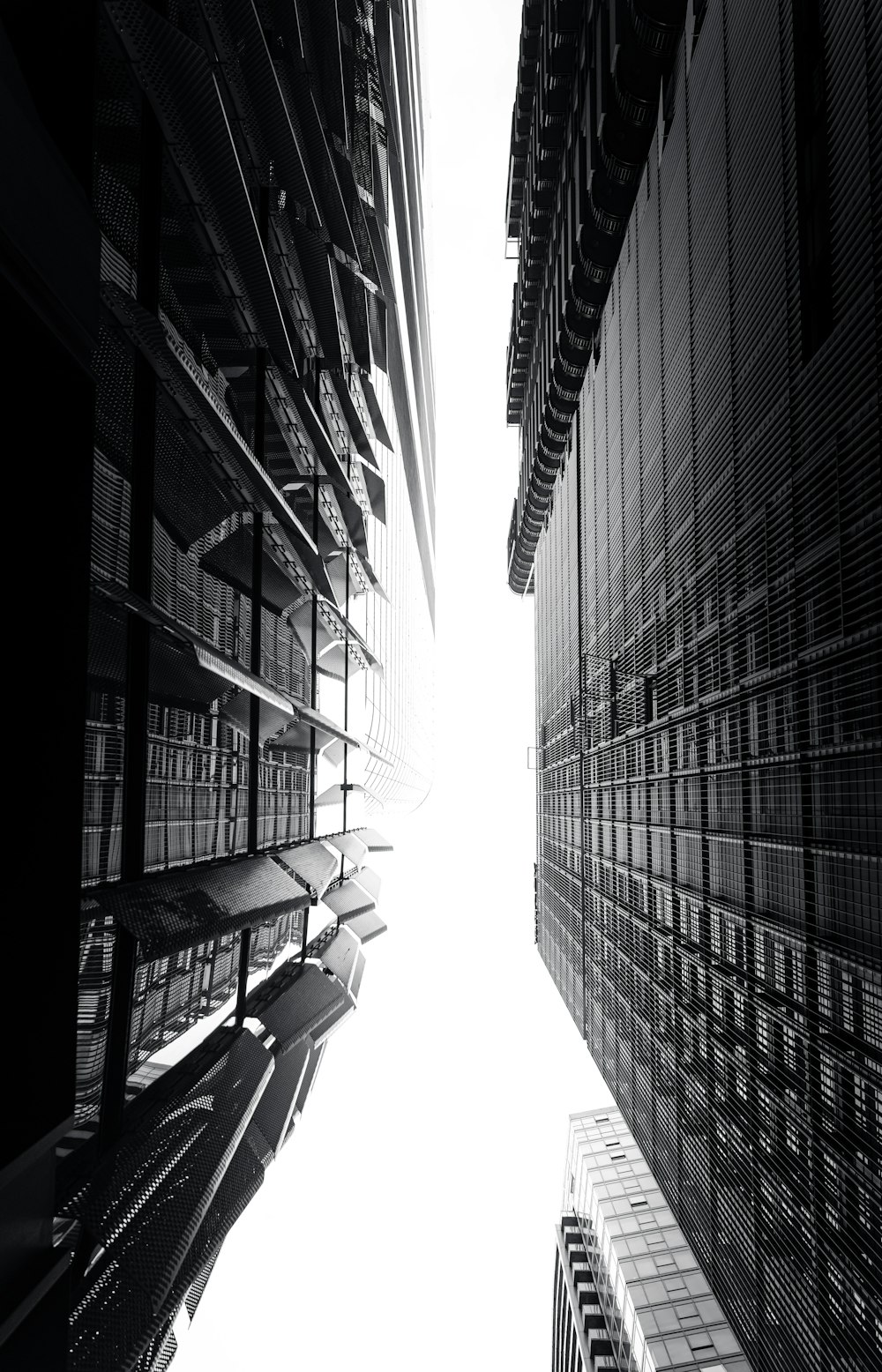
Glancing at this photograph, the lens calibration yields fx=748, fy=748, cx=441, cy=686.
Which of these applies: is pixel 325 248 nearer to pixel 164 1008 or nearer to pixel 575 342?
pixel 164 1008

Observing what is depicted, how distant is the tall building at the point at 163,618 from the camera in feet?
18.2

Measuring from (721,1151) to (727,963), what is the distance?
590 centimetres

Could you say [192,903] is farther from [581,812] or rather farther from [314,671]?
[581,812]

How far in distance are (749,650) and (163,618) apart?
1499 centimetres

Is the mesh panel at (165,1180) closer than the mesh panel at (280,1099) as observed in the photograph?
Yes

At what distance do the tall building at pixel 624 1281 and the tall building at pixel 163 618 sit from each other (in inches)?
1252

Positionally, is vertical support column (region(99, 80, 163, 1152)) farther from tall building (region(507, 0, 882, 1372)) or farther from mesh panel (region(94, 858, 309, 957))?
tall building (region(507, 0, 882, 1372))

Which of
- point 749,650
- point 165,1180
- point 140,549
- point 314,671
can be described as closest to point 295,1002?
point 165,1180

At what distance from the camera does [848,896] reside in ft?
46.8

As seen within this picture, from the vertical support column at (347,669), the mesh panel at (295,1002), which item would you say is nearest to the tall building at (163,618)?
the mesh panel at (295,1002)

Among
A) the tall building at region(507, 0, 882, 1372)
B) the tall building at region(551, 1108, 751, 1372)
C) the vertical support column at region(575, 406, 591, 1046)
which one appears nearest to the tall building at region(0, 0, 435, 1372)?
the tall building at region(507, 0, 882, 1372)

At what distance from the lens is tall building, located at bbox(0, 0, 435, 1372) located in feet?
18.2

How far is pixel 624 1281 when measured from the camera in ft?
146

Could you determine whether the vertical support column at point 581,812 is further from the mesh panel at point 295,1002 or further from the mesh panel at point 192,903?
the mesh panel at point 192,903
